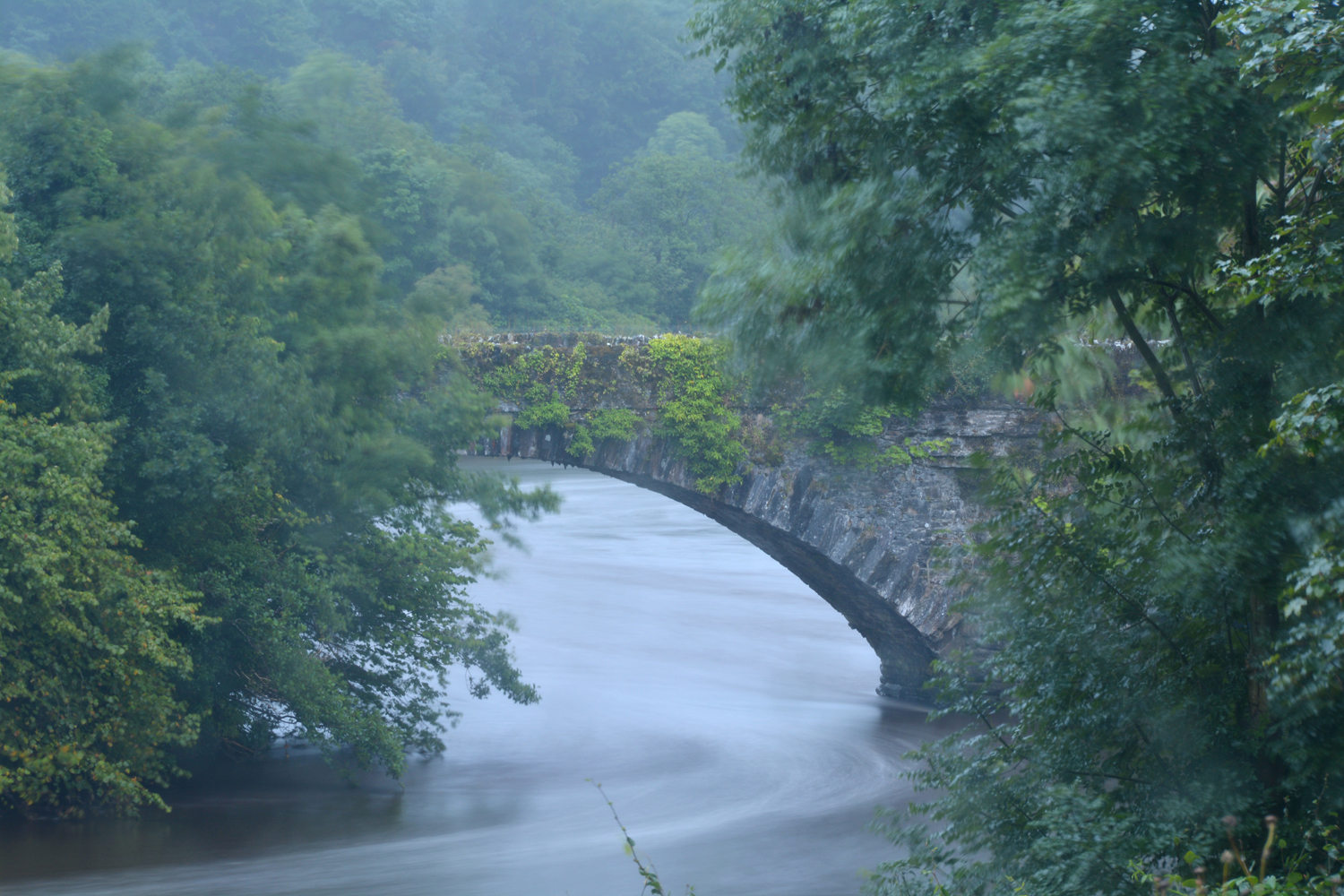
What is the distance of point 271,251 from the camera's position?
11.6 metres

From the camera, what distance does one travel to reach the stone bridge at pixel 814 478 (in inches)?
556

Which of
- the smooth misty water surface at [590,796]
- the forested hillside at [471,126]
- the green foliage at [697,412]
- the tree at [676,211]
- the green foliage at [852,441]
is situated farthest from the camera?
the tree at [676,211]

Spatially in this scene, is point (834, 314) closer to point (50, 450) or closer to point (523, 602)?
point (50, 450)

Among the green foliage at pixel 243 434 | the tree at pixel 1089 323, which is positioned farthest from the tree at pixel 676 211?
the tree at pixel 1089 323

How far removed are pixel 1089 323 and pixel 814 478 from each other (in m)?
7.72

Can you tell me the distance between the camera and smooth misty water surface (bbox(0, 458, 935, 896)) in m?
10.4

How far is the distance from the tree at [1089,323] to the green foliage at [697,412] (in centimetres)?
764

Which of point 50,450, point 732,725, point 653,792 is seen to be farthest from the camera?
point 732,725

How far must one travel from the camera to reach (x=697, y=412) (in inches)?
559

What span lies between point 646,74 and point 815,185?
49.2 metres

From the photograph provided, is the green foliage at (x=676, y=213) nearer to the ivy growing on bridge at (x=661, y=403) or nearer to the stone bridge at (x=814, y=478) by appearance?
the ivy growing on bridge at (x=661, y=403)

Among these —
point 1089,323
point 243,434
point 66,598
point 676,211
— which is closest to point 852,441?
point 243,434

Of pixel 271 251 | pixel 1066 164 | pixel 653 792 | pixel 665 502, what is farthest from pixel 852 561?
pixel 665 502

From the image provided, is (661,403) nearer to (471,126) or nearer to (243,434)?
(243,434)
